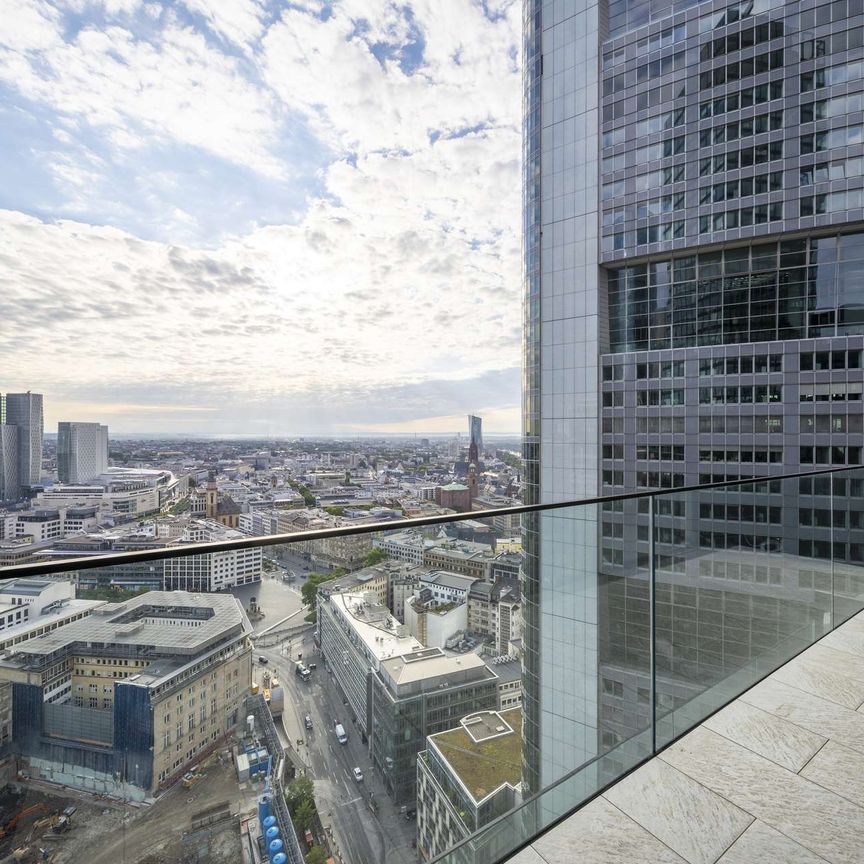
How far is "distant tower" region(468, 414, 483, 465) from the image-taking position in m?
40.8

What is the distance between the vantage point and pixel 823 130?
21547 millimetres

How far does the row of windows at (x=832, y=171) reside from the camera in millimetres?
21078

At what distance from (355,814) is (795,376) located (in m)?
27.7

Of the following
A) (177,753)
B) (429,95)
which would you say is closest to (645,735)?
(177,753)

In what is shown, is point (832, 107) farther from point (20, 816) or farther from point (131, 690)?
point (20, 816)

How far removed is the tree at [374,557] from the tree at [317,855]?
733mm

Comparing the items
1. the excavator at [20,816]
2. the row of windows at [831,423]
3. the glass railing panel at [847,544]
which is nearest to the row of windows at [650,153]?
the row of windows at [831,423]

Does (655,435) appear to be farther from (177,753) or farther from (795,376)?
(177,753)

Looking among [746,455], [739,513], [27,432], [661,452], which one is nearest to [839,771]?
[739,513]

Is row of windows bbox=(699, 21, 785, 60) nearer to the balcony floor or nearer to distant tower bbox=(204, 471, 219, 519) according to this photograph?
the balcony floor

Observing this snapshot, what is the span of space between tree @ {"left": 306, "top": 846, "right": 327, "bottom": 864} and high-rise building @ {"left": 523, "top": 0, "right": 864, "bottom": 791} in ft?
87.2

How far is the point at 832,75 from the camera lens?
21.2 meters

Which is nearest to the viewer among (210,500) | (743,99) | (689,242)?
(743,99)

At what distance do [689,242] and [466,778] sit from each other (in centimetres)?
2813
